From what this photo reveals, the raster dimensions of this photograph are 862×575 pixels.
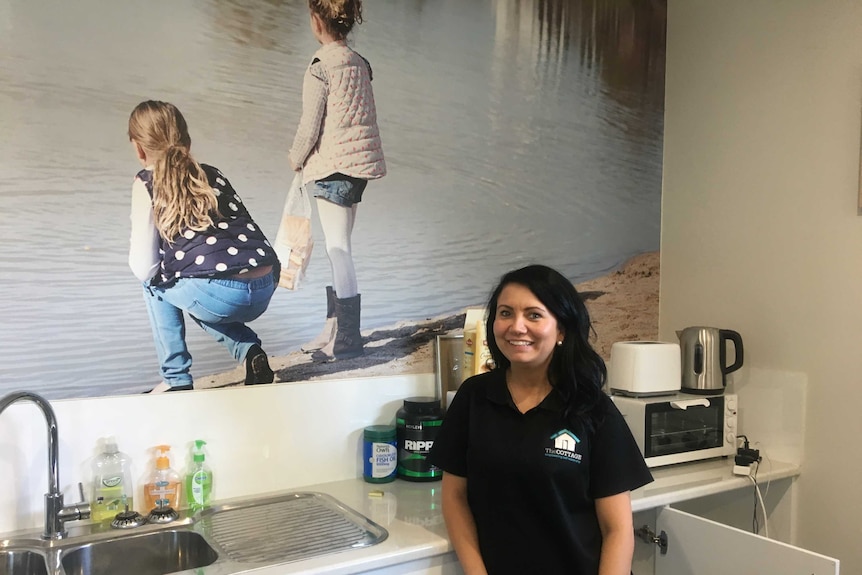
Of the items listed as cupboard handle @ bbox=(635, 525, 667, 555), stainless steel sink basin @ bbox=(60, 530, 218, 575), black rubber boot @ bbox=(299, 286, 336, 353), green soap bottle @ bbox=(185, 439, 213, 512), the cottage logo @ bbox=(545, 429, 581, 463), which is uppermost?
black rubber boot @ bbox=(299, 286, 336, 353)

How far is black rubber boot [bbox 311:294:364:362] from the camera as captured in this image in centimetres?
204

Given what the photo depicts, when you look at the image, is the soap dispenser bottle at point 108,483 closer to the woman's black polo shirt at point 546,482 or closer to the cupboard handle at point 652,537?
the woman's black polo shirt at point 546,482

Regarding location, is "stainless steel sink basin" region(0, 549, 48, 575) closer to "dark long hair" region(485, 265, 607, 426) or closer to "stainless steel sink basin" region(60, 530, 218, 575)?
"stainless steel sink basin" region(60, 530, 218, 575)

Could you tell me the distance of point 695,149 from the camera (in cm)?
250

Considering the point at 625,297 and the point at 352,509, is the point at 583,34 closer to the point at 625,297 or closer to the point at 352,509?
the point at 625,297

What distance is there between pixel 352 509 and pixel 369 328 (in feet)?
1.77

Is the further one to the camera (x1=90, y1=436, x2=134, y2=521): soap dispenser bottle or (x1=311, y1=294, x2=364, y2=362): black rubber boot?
(x1=311, y1=294, x2=364, y2=362): black rubber boot

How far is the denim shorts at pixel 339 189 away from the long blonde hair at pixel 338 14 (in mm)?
410

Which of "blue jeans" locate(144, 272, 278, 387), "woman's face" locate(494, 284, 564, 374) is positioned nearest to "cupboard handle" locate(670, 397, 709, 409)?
"woman's face" locate(494, 284, 564, 374)

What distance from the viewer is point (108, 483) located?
1.71 metres

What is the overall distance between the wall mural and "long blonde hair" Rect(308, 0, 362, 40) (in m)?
0.03

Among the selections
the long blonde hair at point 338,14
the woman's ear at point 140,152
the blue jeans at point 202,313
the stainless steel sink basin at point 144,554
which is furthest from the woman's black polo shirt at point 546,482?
the long blonde hair at point 338,14

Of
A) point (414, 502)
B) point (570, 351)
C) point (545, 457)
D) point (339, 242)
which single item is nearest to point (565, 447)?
point (545, 457)

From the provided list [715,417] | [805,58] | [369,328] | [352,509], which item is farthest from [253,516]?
[805,58]
